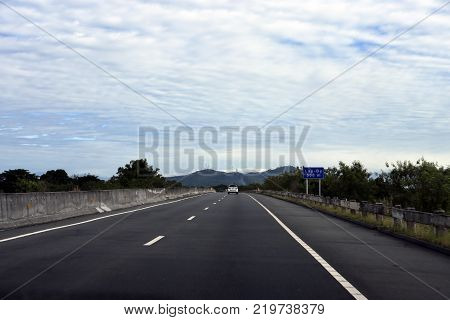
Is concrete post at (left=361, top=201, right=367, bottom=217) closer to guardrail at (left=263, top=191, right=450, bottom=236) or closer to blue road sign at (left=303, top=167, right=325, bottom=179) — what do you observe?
guardrail at (left=263, top=191, right=450, bottom=236)

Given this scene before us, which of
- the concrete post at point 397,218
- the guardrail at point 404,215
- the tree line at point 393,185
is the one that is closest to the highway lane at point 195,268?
the guardrail at point 404,215

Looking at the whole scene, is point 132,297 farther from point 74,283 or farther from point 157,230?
point 157,230

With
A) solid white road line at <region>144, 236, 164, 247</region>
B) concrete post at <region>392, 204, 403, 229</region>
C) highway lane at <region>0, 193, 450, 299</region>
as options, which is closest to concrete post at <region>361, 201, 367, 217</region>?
concrete post at <region>392, 204, 403, 229</region>

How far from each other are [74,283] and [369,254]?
682 cm

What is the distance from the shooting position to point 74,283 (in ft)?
26.4

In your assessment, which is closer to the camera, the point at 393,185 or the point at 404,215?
the point at 404,215

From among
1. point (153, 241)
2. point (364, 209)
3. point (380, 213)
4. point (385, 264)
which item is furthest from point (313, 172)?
point (385, 264)

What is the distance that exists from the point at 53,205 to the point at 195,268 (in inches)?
559

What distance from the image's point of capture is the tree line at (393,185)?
55.5m

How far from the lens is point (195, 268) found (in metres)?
9.52

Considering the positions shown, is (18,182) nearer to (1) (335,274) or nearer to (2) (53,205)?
(2) (53,205)

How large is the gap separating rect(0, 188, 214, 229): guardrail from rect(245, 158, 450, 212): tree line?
1858 centimetres

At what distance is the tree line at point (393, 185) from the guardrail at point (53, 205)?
1858 cm

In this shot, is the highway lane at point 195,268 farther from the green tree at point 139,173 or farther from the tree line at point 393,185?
the green tree at point 139,173
